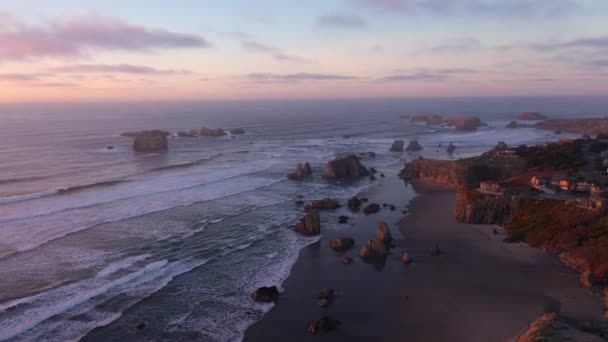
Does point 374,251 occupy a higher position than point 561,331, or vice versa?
point 561,331

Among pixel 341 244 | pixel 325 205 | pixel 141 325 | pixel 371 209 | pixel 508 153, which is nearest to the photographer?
pixel 141 325

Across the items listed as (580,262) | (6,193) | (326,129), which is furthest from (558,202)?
(326,129)

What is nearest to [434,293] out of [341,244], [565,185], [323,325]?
[323,325]

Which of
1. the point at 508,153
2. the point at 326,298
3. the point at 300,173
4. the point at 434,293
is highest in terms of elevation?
the point at 508,153

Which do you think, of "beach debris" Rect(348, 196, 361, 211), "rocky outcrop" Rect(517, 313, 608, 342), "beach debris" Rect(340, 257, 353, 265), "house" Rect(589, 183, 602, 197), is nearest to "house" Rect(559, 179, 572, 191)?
"house" Rect(589, 183, 602, 197)

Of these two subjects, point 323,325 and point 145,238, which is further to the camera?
point 145,238

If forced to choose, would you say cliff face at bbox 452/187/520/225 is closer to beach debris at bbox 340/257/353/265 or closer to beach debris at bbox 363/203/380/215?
beach debris at bbox 363/203/380/215

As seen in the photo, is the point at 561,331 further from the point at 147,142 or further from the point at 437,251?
the point at 147,142
